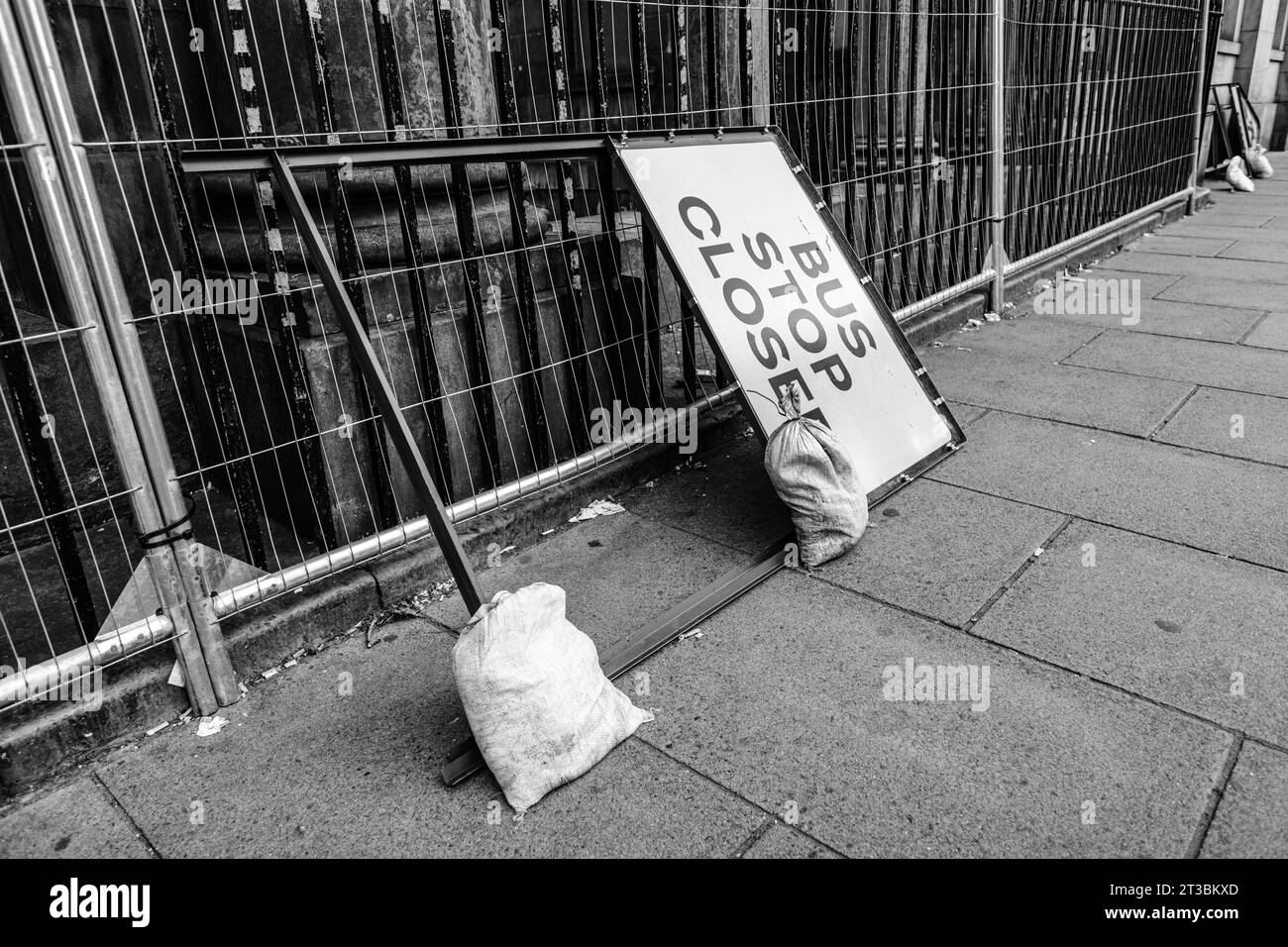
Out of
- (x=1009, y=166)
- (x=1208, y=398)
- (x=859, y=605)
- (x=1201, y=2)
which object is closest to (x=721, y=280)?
(x=859, y=605)

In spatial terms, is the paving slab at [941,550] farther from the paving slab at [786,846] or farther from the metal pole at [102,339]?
the metal pole at [102,339]

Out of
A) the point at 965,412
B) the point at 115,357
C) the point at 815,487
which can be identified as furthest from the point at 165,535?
the point at 965,412

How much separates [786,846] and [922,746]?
499 millimetres

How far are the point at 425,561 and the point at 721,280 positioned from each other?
152 centimetres

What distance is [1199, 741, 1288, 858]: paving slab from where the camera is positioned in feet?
6.32

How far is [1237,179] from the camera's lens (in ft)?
36.6

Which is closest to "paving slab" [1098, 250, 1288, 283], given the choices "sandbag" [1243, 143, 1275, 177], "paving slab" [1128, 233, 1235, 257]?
"paving slab" [1128, 233, 1235, 257]

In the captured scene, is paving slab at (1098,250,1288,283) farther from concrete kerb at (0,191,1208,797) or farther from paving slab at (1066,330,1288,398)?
concrete kerb at (0,191,1208,797)

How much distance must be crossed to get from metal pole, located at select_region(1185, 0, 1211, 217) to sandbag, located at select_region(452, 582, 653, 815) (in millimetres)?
9876

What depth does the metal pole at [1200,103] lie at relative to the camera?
8.92 metres

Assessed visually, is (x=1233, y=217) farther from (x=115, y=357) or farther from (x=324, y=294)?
(x=115, y=357)

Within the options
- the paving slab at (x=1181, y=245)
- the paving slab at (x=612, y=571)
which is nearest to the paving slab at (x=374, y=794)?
the paving slab at (x=612, y=571)
